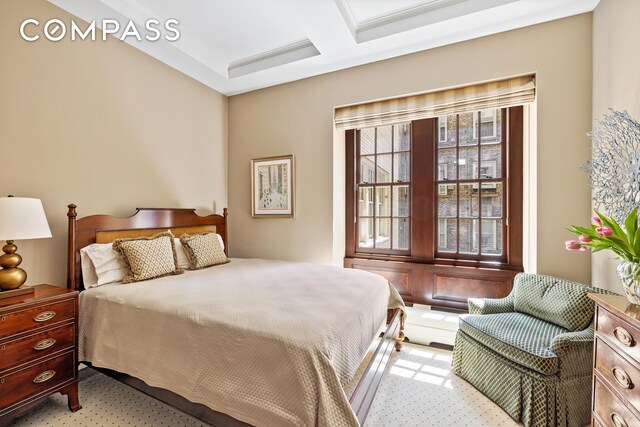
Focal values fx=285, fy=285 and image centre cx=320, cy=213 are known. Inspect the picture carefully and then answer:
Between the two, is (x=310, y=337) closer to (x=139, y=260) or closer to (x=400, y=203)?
(x=139, y=260)

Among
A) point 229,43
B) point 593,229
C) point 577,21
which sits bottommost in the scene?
point 593,229

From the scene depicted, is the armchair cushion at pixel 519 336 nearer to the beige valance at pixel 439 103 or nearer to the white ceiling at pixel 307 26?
the beige valance at pixel 439 103

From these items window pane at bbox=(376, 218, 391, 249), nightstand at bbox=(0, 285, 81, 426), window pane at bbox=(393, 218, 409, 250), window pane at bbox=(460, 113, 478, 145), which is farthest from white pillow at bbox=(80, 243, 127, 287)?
window pane at bbox=(460, 113, 478, 145)

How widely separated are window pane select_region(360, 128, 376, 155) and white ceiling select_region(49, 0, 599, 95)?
28.9 inches

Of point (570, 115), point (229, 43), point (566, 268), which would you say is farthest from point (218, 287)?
point (570, 115)

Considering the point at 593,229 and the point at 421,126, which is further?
the point at 421,126

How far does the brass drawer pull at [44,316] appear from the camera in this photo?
170 cm

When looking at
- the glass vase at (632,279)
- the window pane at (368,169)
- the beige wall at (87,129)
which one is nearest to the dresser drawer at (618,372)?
the glass vase at (632,279)

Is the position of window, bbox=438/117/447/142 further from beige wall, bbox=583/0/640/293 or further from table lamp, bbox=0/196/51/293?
table lamp, bbox=0/196/51/293

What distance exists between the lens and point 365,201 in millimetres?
3391

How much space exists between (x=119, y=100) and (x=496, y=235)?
3835 mm

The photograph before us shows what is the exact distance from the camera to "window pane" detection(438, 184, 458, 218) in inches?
116

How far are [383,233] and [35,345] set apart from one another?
2.95 metres

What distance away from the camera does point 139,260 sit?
2281 millimetres
